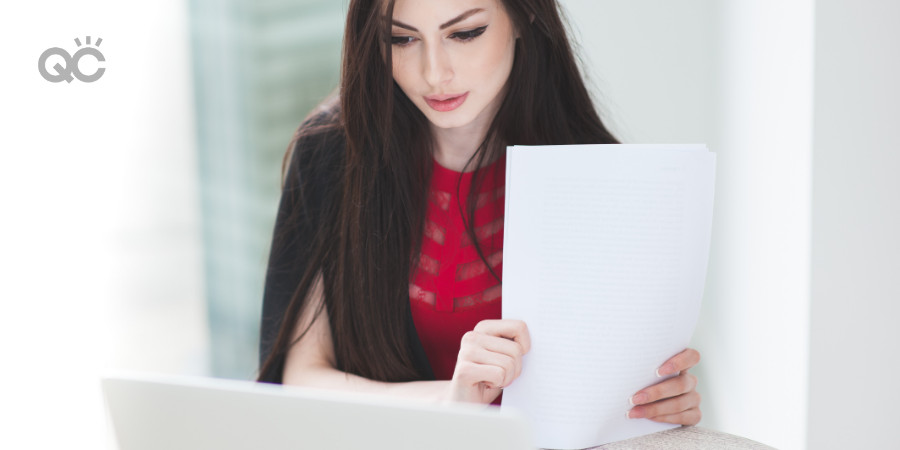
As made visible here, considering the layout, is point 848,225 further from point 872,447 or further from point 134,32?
point 134,32

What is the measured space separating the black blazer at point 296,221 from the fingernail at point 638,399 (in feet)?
1.96

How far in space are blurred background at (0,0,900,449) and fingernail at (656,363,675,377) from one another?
0.38 metres

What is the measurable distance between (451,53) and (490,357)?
445 mm

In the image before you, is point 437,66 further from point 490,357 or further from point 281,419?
point 281,419

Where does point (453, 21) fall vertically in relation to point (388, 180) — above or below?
above

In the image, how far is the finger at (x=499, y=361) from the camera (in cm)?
74

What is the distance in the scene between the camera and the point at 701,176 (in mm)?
724

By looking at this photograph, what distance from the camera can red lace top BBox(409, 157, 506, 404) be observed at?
1.10 meters

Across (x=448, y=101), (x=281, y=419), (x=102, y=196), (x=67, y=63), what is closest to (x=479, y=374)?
(x=281, y=419)

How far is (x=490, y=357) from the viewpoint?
750mm

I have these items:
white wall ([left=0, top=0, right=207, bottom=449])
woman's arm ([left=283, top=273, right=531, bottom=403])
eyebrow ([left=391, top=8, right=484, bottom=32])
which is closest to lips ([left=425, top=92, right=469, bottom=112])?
eyebrow ([left=391, top=8, right=484, bottom=32])

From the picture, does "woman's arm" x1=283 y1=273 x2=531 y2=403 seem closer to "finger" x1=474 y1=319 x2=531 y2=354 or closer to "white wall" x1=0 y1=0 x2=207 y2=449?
"finger" x1=474 y1=319 x2=531 y2=354

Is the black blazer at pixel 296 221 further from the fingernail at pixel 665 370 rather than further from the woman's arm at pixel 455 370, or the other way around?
the fingernail at pixel 665 370

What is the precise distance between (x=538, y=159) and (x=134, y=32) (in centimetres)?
166
